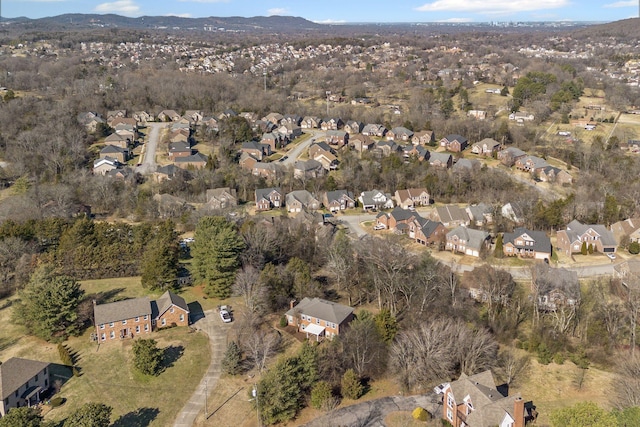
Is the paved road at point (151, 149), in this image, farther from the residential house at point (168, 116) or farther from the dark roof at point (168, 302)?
the dark roof at point (168, 302)

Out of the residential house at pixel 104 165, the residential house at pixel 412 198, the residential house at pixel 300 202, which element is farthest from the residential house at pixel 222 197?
the residential house at pixel 412 198

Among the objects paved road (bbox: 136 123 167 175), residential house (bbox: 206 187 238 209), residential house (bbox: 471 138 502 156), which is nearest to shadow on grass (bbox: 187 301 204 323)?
residential house (bbox: 206 187 238 209)

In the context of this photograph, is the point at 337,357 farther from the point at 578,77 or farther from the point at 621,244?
the point at 578,77

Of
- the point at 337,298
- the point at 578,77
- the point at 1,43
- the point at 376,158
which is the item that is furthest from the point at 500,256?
the point at 1,43

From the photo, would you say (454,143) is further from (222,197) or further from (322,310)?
(322,310)

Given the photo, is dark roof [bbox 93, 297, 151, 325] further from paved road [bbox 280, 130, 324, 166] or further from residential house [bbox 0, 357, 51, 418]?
paved road [bbox 280, 130, 324, 166]
